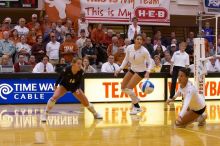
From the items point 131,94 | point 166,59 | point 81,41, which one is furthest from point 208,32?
point 131,94

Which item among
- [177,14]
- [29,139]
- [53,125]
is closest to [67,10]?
[177,14]

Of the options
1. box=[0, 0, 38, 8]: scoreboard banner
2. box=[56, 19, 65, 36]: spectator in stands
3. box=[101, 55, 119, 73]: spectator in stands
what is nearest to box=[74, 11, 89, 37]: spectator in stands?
box=[56, 19, 65, 36]: spectator in stands

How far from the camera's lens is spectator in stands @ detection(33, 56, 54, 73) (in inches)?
703

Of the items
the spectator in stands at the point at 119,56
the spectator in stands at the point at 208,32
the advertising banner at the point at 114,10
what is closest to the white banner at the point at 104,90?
the spectator in stands at the point at 119,56

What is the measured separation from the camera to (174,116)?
13.3 meters

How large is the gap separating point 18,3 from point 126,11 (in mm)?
5031

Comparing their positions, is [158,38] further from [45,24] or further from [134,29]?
[45,24]

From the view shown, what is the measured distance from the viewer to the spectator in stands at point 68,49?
18.7m

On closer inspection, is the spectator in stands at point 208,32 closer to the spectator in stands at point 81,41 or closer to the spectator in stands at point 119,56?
the spectator in stands at point 119,56

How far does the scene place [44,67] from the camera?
18000mm

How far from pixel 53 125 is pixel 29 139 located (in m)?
2.15

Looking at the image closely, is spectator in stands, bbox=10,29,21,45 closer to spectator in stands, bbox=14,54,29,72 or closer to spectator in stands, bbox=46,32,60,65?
spectator in stands, bbox=14,54,29,72

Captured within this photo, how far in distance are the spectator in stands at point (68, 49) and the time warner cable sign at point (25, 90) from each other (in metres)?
1.34

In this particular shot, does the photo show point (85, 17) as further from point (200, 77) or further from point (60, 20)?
point (200, 77)
